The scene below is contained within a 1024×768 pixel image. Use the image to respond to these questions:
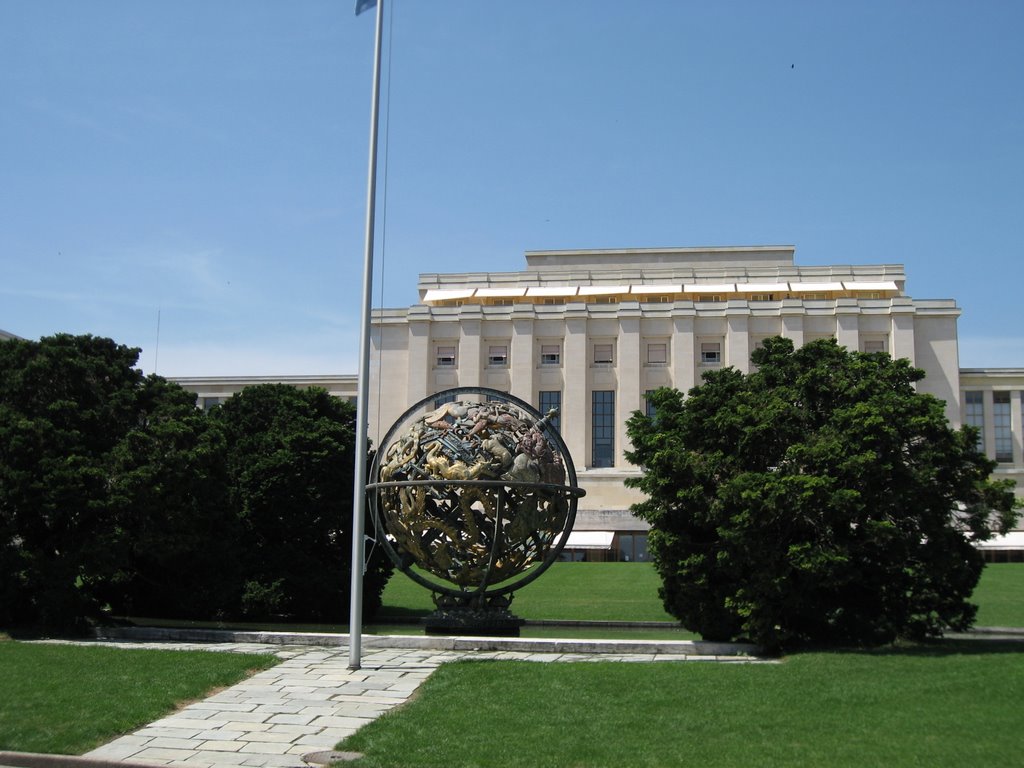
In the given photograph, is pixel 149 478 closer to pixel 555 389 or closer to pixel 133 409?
pixel 133 409

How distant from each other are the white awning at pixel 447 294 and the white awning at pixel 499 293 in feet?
2.87

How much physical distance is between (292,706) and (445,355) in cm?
6280

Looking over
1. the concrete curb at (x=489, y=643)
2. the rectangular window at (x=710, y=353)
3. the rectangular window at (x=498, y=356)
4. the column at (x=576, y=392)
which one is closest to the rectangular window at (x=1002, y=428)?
the rectangular window at (x=710, y=353)

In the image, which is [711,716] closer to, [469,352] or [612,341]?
[612,341]

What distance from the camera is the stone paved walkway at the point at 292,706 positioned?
1256 centimetres

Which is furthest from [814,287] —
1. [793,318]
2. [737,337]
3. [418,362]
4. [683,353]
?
[418,362]

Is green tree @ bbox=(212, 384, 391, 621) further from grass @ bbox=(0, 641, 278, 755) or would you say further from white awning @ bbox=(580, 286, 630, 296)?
white awning @ bbox=(580, 286, 630, 296)

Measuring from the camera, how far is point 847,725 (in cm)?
1262

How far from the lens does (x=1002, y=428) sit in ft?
243

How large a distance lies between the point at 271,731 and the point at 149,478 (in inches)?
410

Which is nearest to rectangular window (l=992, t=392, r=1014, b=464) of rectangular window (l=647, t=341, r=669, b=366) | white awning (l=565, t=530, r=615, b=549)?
rectangular window (l=647, t=341, r=669, b=366)

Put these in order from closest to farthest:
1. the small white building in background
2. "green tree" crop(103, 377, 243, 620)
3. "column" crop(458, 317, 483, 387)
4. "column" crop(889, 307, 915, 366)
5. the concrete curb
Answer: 1. the concrete curb
2. "green tree" crop(103, 377, 243, 620)
3. "column" crop(889, 307, 915, 366)
4. the small white building in background
5. "column" crop(458, 317, 483, 387)

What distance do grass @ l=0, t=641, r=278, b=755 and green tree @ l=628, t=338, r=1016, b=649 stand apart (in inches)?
333

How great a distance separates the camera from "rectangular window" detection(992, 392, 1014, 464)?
73.4m
